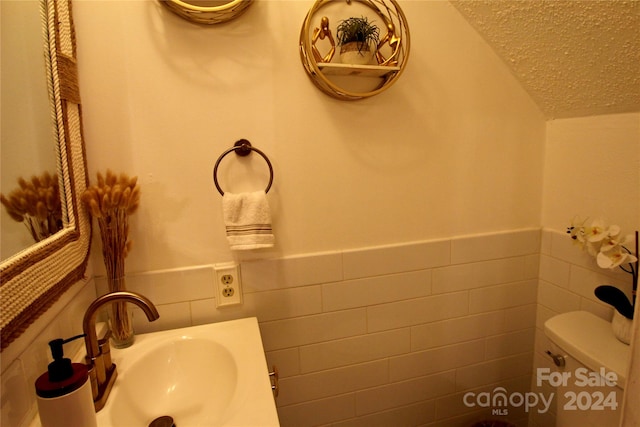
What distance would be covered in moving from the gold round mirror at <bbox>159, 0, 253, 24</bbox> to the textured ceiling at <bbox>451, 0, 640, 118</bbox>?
0.70m

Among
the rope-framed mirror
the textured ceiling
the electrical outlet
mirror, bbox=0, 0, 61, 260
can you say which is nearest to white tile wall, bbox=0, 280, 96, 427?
mirror, bbox=0, 0, 61, 260

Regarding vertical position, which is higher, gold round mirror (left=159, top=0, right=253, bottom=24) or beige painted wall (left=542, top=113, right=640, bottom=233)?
gold round mirror (left=159, top=0, right=253, bottom=24)

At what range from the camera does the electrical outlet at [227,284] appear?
1.03 meters

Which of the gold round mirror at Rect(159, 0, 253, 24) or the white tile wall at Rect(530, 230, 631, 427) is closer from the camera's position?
the gold round mirror at Rect(159, 0, 253, 24)

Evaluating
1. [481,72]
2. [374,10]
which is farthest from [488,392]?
[374,10]

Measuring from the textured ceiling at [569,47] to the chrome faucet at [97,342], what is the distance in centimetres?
124

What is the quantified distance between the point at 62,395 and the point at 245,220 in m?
0.55

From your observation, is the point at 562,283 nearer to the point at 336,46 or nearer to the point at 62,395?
the point at 336,46

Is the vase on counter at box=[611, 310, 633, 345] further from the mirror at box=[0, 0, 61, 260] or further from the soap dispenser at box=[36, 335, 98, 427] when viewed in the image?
the mirror at box=[0, 0, 61, 260]

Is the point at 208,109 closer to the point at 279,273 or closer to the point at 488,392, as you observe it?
the point at 279,273

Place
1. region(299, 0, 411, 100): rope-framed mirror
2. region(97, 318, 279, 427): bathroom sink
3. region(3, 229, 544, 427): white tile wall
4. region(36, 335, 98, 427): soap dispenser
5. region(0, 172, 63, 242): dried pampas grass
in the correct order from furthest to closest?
region(3, 229, 544, 427): white tile wall → region(299, 0, 411, 100): rope-framed mirror → region(97, 318, 279, 427): bathroom sink → region(0, 172, 63, 242): dried pampas grass → region(36, 335, 98, 427): soap dispenser

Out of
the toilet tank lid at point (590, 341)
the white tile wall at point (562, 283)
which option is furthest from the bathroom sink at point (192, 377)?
the white tile wall at point (562, 283)

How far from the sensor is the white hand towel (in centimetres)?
96

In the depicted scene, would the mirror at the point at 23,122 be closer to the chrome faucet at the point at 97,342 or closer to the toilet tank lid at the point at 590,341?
the chrome faucet at the point at 97,342
